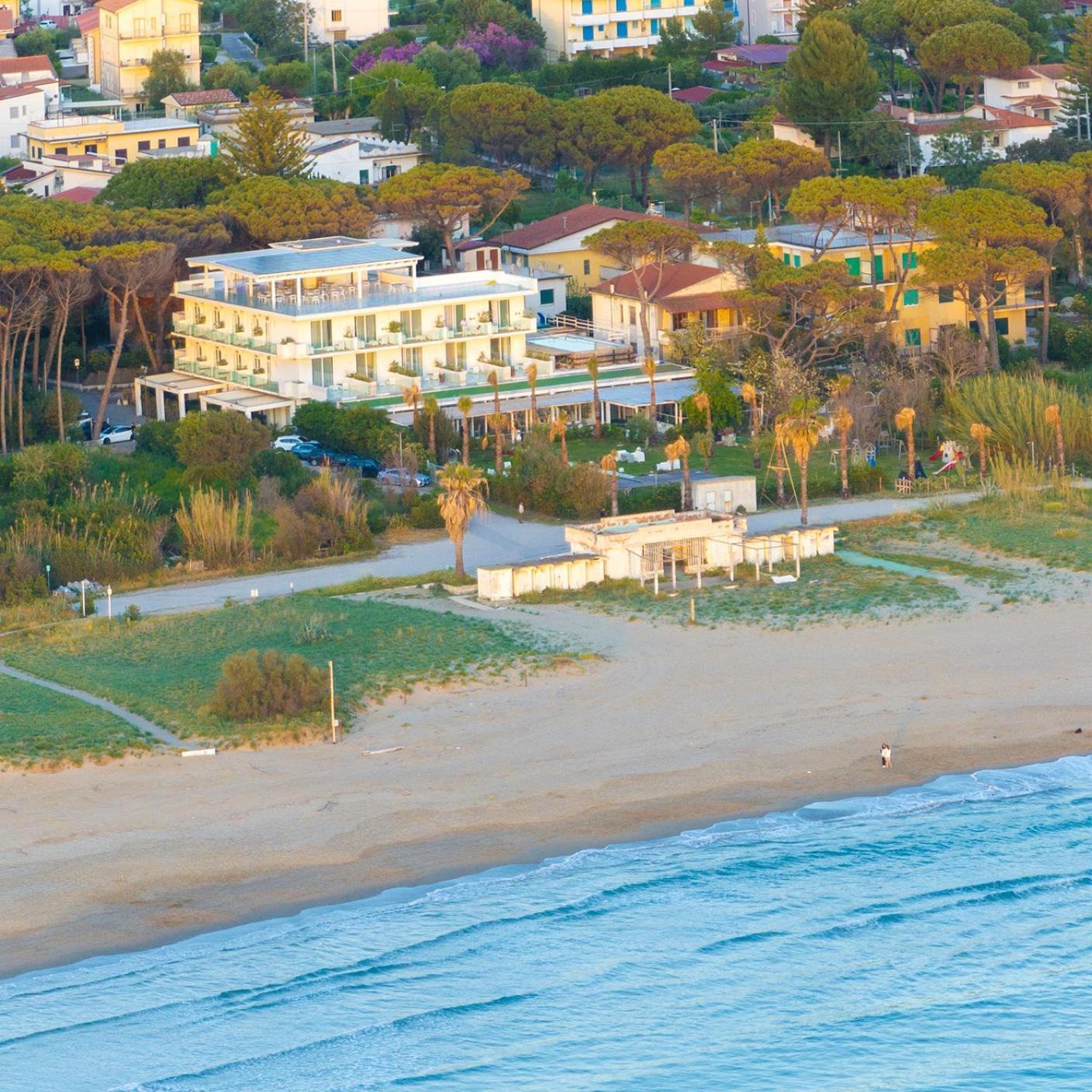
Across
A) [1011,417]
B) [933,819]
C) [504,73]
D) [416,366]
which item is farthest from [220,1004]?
[504,73]

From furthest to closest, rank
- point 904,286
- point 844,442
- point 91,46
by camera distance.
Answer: point 91,46 < point 904,286 < point 844,442

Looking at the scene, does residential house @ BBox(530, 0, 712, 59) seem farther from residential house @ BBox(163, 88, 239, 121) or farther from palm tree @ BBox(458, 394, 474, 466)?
palm tree @ BBox(458, 394, 474, 466)

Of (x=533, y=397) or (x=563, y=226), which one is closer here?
(x=533, y=397)

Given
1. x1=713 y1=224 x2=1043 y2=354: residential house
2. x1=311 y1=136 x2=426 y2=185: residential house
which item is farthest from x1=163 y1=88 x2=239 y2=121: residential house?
x1=713 y1=224 x2=1043 y2=354: residential house

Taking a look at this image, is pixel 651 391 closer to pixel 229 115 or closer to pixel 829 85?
pixel 829 85

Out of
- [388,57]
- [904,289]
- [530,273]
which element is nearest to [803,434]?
[904,289]

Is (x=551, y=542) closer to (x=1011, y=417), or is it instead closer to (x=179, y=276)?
(x=1011, y=417)

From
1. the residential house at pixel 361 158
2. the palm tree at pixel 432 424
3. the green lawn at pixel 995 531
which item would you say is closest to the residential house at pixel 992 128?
the residential house at pixel 361 158
